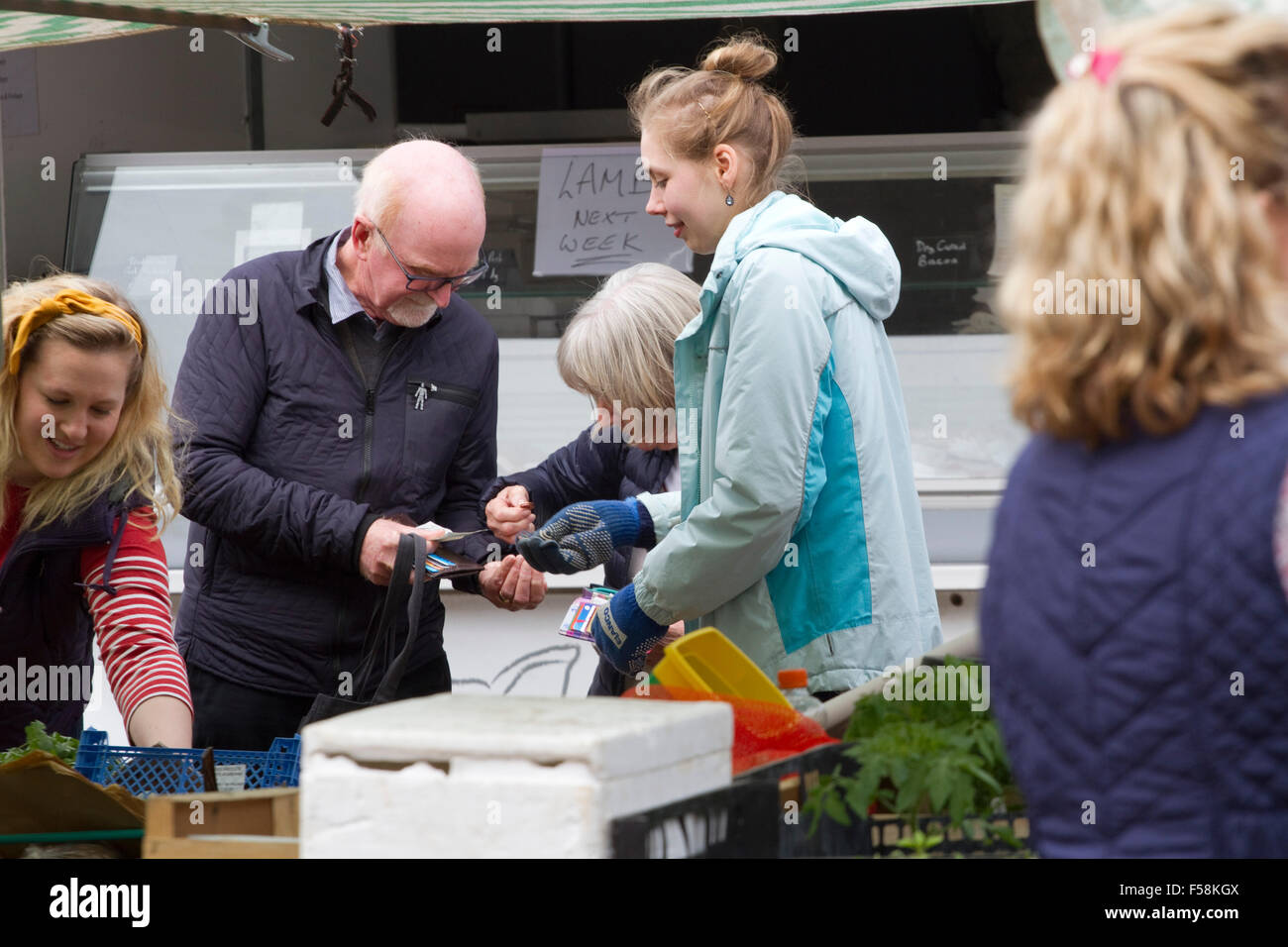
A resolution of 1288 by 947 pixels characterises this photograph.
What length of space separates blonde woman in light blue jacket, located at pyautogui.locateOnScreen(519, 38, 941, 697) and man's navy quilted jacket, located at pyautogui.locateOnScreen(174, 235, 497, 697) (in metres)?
0.65

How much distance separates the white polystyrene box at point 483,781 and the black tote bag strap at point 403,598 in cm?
122

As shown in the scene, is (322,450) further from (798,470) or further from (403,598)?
(798,470)

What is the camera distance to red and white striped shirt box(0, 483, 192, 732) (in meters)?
2.55

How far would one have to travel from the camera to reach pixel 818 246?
2.47m

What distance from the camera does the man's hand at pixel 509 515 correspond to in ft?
10.4

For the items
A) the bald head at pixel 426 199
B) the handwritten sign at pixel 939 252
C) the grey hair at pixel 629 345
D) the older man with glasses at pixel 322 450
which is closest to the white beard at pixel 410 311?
the older man with glasses at pixel 322 450

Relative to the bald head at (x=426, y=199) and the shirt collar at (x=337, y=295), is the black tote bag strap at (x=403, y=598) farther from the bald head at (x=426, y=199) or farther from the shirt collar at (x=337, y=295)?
the bald head at (x=426, y=199)

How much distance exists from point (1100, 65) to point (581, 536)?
1.81m

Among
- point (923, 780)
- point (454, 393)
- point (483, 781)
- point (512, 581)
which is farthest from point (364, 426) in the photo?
point (483, 781)

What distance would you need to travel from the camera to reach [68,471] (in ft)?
8.37

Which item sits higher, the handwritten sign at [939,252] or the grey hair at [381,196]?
the handwritten sign at [939,252]

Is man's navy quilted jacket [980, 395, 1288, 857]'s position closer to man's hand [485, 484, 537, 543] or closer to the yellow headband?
the yellow headband
